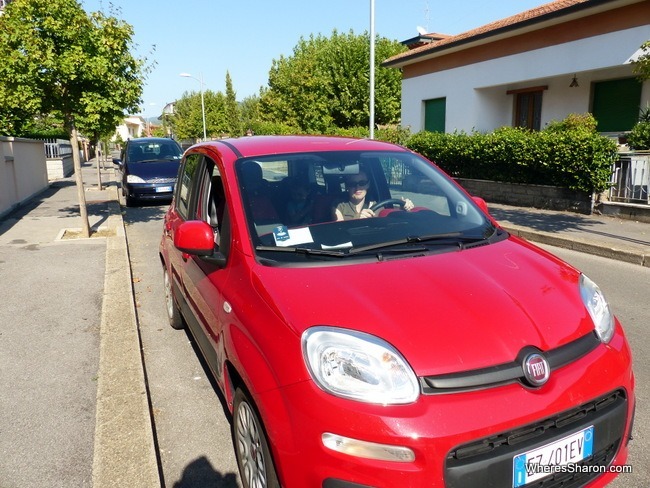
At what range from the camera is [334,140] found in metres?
3.73

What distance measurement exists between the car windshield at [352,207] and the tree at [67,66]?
648cm

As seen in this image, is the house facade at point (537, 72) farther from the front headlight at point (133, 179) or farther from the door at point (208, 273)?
the door at point (208, 273)

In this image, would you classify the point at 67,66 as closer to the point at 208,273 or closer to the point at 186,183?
the point at 186,183

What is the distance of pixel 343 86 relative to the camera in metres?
34.2

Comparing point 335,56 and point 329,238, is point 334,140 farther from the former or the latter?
point 335,56

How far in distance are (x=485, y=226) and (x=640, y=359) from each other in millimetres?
1932

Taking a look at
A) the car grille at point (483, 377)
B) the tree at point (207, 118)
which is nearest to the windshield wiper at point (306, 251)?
the car grille at point (483, 377)

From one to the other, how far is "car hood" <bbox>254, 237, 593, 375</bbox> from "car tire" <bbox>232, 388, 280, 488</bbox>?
1.59ft

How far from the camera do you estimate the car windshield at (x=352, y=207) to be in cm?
274

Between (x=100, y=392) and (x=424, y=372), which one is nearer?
(x=424, y=372)

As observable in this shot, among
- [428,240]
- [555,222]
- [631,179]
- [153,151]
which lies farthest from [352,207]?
[153,151]

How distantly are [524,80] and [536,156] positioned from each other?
648cm

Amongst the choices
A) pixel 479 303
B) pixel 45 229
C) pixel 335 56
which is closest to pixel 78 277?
pixel 45 229

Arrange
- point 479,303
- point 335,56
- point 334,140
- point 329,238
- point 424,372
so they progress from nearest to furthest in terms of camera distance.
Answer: point 424,372
point 479,303
point 329,238
point 334,140
point 335,56
